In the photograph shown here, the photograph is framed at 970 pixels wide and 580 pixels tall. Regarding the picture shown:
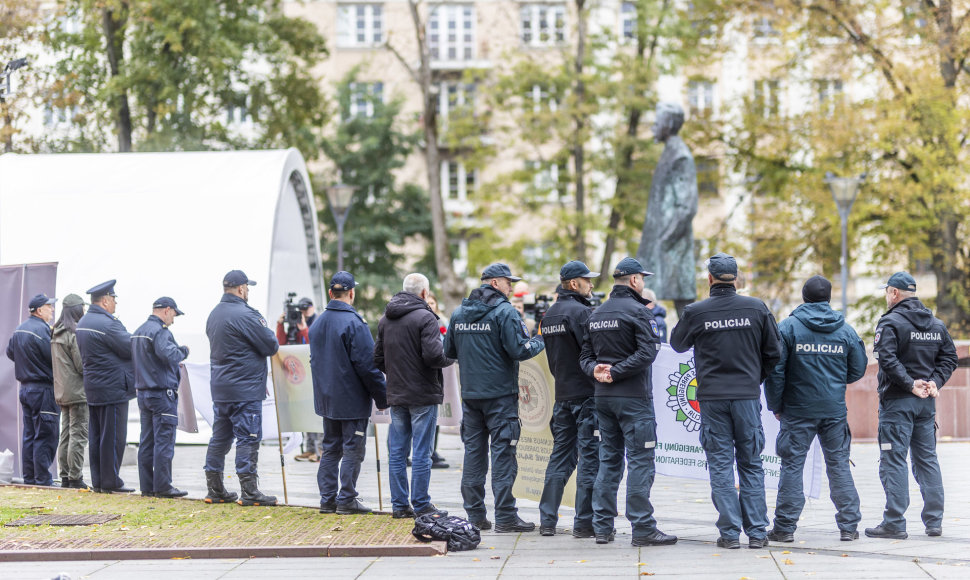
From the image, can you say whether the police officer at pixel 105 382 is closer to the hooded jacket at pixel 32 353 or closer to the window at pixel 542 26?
the hooded jacket at pixel 32 353

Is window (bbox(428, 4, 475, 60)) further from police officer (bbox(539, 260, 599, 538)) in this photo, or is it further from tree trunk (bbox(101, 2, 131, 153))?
police officer (bbox(539, 260, 599, 538))

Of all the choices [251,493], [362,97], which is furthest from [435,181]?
[251,493]

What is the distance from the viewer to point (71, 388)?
482 inches

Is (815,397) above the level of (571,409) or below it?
above

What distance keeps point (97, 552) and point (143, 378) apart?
10.5 feet

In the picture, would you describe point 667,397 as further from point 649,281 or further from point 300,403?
point 649,281

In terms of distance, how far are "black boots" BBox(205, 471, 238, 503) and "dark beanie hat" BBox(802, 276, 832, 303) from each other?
17.7 ft

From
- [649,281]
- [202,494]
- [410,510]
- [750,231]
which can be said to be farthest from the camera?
[750,231]

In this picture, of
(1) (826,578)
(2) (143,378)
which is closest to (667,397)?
(1) (826,578)

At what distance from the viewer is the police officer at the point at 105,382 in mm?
11742

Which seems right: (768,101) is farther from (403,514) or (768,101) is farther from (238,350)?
(403,514)

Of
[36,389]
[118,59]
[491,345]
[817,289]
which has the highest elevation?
[118,59]

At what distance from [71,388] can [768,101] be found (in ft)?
66.8

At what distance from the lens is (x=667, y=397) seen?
10094mm
